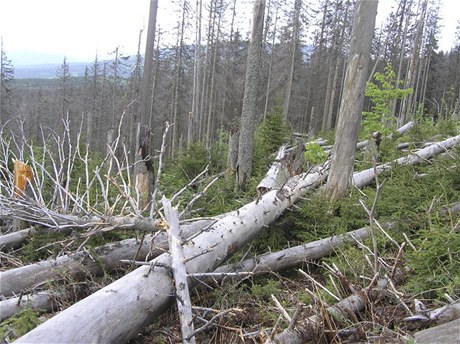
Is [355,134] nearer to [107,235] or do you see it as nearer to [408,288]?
[408,288]

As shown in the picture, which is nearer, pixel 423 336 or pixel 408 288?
pixel 423 336

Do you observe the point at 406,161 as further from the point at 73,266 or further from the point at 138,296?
the point at 73,266

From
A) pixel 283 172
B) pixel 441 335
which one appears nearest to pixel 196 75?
pixel 283 172

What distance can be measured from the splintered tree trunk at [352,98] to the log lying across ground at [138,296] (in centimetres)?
175

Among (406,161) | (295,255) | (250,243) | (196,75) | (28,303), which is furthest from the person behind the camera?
(196,75)

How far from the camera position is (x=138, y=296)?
9.70 ft

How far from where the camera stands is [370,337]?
256 centimetres

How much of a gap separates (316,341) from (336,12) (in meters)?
32.3

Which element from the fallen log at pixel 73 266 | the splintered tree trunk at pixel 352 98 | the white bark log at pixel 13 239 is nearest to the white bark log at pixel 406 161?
the splintered tree trunk at pixel 352 98

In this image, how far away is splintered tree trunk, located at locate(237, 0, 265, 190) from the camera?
8.14 m

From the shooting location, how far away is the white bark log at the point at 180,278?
2808 millimetres

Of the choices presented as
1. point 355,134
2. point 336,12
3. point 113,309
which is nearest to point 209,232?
point 113,309

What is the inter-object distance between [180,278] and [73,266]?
68.3 inches

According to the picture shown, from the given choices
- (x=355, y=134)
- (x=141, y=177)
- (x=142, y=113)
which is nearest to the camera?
(x=355, y=134)
